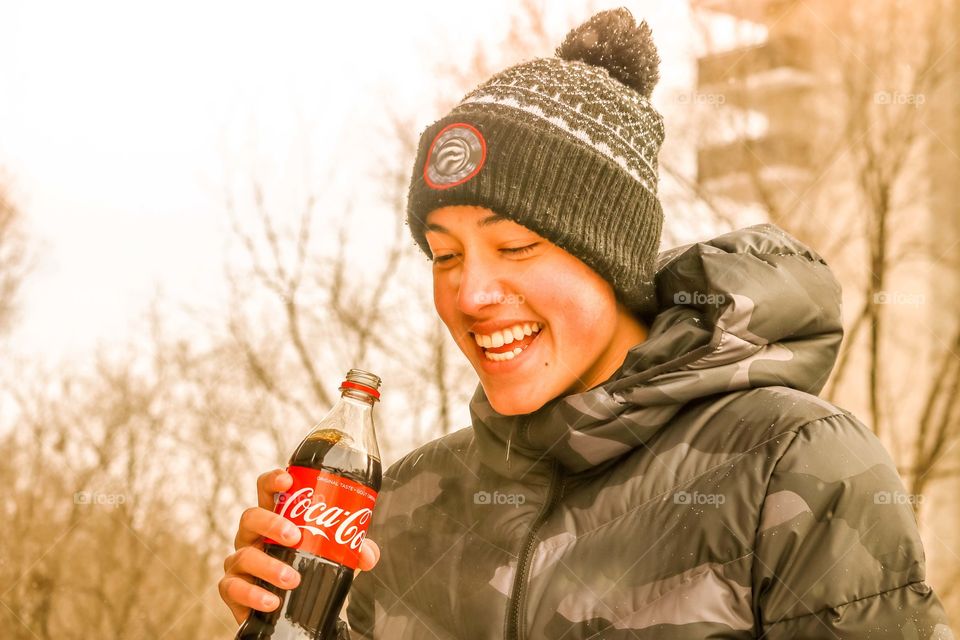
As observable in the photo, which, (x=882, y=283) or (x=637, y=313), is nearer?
(x=637, y=313)

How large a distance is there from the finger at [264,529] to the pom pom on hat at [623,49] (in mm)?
1318

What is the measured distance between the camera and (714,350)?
1820mm

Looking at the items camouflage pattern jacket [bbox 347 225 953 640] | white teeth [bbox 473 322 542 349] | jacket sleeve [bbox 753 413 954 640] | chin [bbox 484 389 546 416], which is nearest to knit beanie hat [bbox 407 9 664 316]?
camouflage pattern jacket [bbox 347 225 953 640]

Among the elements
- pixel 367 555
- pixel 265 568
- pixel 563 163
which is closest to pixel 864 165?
pixel 563 163

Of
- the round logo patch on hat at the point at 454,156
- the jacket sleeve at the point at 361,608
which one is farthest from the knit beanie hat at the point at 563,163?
the jacket sleeve at the point at 361,608

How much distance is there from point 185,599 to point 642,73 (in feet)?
18.7

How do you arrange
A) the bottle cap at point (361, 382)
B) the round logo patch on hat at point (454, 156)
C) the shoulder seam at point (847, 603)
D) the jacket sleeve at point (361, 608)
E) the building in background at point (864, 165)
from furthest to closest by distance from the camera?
the building in background at point (864, 165)
the jacket sleeve at point (361, 608)
the round logo patch on hat at point (454, 156)
the bottle cap at point (361, 382)
the shoulder seam at point (847, 603)

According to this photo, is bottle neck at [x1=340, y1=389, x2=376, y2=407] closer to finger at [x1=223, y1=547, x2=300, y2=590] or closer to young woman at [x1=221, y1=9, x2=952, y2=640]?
young woman at [x1=221, y1=9, x2=952, y2=640]

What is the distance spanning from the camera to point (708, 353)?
1824 millimetres

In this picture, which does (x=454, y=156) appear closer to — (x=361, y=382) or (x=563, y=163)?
(x=563, y=163)

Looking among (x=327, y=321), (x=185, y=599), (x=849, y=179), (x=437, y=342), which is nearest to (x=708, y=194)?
(x=849, y=179)

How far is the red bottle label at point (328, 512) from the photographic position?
1.73 metres

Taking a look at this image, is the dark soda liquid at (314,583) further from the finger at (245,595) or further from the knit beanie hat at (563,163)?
the knit beanie hat at (563,163)

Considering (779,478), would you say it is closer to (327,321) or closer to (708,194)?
(327,321)
